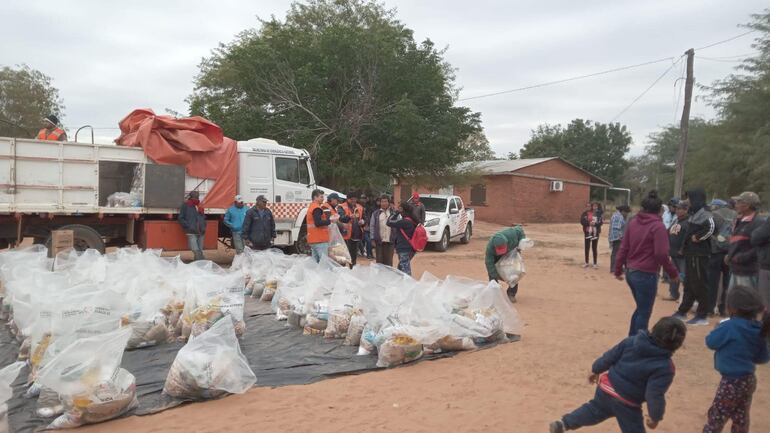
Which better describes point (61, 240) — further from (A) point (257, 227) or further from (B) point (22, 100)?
(B) point (22, 100)

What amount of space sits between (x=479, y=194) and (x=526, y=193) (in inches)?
A: 105

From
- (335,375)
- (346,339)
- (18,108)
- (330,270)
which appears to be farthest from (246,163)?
(18,108)

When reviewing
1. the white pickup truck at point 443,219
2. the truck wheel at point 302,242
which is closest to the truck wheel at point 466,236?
the white pickup truck at point 443,219

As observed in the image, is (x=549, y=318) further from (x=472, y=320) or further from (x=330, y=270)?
(x=330, y=270)

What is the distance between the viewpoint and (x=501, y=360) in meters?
5.27

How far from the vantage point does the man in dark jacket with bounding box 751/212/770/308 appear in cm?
484

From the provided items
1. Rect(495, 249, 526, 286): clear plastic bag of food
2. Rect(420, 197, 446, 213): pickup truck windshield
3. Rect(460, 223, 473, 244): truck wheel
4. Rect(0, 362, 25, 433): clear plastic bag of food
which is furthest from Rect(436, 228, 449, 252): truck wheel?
Rect(0, 362, 25, 433): clear plastic bag of food

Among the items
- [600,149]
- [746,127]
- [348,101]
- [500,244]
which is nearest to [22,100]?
[348,101]

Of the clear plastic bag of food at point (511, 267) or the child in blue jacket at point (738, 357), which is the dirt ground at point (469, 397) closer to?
the child in blue jacket at point (738, 357)

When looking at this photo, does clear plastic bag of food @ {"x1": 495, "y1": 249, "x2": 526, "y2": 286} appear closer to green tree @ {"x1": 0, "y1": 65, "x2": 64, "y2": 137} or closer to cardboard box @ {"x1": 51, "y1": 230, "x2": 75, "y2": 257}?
cardboard box @ {"x1": 51, "y1": 230, "x2": 75, "y2": 257}

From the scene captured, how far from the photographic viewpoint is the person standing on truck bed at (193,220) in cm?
1026

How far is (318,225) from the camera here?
27.6 feet

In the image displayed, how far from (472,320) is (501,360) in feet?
2.11

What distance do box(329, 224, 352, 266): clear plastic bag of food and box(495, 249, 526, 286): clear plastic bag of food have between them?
2501mm
